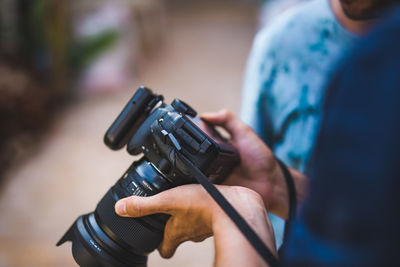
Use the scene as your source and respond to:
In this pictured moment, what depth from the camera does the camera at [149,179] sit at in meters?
0.57

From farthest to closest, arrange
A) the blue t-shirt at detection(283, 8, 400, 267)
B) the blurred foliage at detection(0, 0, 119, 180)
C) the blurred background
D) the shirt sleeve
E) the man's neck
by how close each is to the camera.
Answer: the blurred foliage at detection(0, 0, 119, 180) < the blurred background < the shirt sleeve < the man's neck < the blue t-shirt at detection(283, 8, 400, 267)

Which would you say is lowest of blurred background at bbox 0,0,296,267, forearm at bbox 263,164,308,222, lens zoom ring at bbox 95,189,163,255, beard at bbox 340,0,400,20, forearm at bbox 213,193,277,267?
forearm at bbox 263,164,308,222

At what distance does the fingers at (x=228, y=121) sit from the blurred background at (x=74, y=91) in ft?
2.70

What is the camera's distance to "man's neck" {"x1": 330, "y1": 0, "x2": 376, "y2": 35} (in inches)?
28.6

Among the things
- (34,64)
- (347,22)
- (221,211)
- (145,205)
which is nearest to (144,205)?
(145,205)

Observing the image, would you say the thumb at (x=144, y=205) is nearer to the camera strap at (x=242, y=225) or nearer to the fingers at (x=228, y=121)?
the camera strap at (x=242, y=225)

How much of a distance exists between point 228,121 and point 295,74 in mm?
189

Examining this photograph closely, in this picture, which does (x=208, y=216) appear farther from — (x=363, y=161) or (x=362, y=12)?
(x=362, y=12)

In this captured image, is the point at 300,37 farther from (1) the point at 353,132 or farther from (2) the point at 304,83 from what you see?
(1) the point at 353,132

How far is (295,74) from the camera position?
32.6 inches

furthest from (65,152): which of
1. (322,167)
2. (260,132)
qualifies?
(322,167)

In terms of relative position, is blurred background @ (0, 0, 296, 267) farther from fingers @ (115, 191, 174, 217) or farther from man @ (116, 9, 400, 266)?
man @ (116, 9, 400, 266)

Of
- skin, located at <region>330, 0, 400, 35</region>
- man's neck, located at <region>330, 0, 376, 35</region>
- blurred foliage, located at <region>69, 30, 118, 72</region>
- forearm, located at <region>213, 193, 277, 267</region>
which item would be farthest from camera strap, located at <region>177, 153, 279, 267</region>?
blurred foliage, located at <region>69, 30, 118, 72</region>

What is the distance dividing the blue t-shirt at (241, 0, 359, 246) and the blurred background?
2.63 feet
